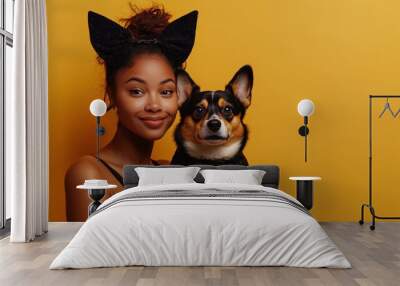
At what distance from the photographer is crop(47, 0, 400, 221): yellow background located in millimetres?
7395

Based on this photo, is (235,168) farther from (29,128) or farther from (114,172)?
(29,128)

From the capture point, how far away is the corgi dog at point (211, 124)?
7305mm

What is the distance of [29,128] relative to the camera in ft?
19.7

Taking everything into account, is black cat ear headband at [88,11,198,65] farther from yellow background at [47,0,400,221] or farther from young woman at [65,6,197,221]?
yellow background at [47,0,400,221]

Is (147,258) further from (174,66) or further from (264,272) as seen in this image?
(174,66)

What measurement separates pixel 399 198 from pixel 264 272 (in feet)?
12.3

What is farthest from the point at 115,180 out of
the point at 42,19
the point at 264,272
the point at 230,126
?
the point at 264,272

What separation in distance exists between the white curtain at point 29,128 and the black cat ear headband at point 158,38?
1.07 metres

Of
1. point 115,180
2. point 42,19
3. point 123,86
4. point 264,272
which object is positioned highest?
point 42,19

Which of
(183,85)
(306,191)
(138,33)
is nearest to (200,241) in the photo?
(306,191)

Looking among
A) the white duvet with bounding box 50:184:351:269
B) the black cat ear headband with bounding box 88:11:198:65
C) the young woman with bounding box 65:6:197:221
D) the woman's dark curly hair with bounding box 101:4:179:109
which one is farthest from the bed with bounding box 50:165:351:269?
the black cat ear headband with bounding box 88:11:198:65

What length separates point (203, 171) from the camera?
7.01 metres

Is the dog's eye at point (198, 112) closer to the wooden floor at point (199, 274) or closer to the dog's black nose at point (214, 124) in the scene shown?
the dog's black nose at point (214, 124)

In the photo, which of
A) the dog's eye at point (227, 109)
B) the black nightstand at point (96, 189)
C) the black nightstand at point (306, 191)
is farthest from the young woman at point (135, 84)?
the black nightstand at point (306, 191)
